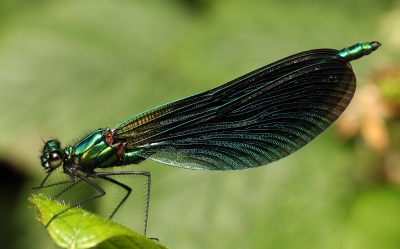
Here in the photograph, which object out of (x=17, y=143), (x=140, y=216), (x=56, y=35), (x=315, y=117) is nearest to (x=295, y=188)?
(x=140, y=216)

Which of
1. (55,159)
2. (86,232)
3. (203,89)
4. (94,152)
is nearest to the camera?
(86,232)

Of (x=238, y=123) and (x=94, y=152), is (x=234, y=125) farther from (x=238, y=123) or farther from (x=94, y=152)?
(x=94, y=152)

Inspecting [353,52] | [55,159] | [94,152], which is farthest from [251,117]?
[55,159]

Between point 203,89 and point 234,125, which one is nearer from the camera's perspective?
point 234,125

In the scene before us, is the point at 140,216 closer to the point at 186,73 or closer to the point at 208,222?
the point at 208,222

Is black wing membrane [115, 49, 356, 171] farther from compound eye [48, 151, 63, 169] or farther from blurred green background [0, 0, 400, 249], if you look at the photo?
blurred green background [0, 0, 400, 249]

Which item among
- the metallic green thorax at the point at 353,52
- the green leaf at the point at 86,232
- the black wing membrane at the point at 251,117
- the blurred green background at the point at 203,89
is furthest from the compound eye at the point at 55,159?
the metallic green thorax at the point at 353,52
